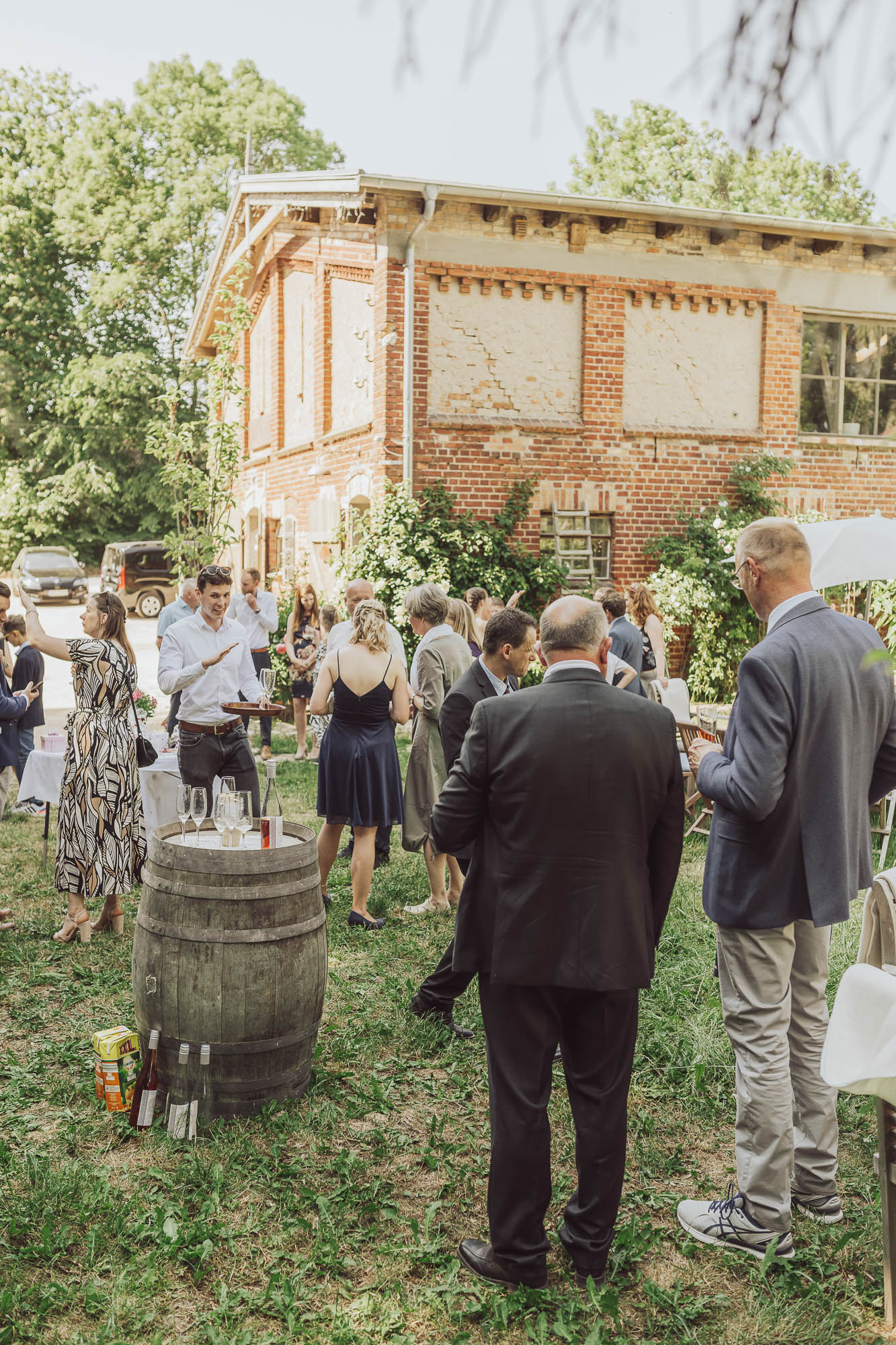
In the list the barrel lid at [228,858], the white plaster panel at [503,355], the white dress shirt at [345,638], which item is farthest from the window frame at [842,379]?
the barrel lid at [228,858]

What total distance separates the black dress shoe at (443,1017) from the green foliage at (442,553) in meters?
6.90

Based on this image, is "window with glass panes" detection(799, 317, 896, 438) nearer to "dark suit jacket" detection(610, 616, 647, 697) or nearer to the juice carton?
"dark suit jacket" detection(610, 616, 647, 697)

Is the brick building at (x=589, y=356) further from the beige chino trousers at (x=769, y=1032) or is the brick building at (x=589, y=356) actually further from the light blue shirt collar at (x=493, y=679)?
the beige chino trousers at (x=769, y=1032)

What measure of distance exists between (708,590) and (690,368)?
2.87m

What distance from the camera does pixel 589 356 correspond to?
43.3 ft

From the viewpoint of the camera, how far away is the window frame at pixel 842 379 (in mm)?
14281

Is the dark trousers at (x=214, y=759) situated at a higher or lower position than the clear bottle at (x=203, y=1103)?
higher

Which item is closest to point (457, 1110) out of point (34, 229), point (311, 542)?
point (311, 542)

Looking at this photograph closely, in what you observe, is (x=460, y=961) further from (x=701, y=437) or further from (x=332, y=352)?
(x=332, y=352)

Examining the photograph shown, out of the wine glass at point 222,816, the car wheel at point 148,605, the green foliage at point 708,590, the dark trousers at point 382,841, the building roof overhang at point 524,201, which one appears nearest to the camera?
the wine glass at point 222,816

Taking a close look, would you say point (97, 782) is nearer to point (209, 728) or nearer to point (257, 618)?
point (209, 728)

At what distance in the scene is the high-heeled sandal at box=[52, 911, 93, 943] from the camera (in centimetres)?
628

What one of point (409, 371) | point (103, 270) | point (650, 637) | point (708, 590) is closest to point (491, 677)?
point (650, 637)

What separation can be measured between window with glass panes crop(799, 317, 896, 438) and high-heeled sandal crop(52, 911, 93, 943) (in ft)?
37.8
